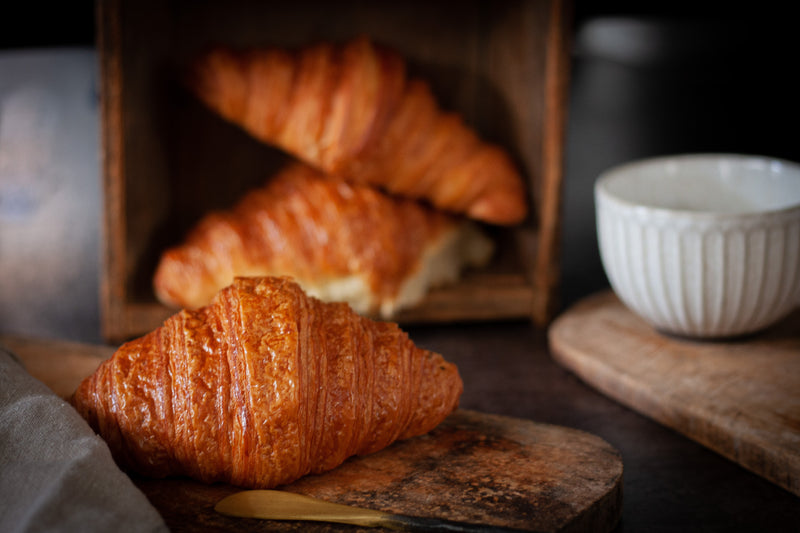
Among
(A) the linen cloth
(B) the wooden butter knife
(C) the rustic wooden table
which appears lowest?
(C) the rustic wooden table

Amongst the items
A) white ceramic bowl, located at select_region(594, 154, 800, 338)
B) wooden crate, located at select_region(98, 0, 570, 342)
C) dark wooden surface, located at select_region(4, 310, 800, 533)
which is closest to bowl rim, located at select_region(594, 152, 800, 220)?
white ceramic bowl, located at select_region(594, 154, 800, 338)

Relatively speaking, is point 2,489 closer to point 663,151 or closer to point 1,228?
point 1,228

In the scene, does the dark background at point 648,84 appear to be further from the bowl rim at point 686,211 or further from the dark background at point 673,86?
the bowl rim at point 686,211

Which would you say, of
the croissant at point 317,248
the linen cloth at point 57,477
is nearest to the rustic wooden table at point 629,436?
the croissant at point 317,248

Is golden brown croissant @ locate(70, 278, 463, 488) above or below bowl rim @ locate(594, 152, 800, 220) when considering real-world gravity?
below

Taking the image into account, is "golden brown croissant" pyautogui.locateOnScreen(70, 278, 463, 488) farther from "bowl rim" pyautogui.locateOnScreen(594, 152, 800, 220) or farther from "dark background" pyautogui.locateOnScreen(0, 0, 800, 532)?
"dark background" pyautogui.locateOnScreen(0, 0, 800, 532)

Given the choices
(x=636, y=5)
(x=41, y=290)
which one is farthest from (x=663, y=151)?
(x=41, y=290)
